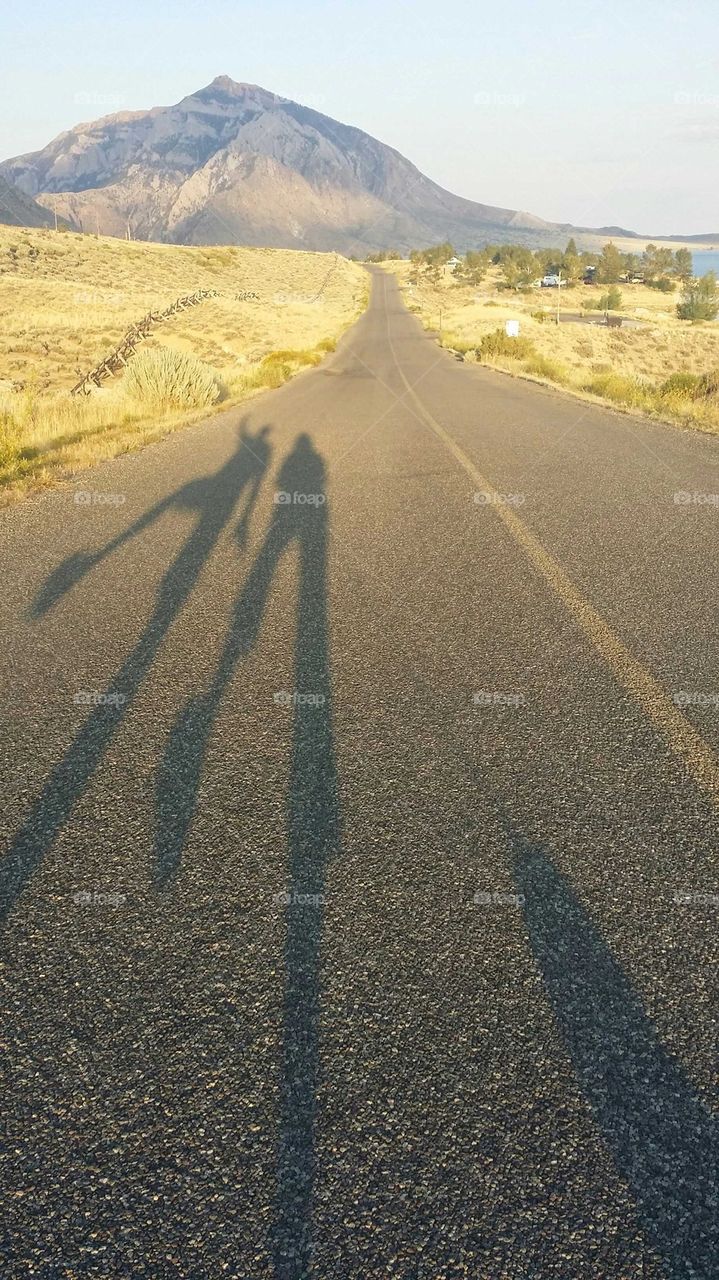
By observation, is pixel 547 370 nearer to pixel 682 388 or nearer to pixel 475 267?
pixel 682 388

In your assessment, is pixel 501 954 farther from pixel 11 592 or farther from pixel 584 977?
pixel 11 592

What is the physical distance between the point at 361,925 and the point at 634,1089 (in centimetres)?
91

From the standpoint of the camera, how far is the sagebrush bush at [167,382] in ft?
54.0

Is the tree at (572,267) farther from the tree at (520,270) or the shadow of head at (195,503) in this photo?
the shadow of head at (195,503)

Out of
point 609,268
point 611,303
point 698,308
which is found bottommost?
point 698,308

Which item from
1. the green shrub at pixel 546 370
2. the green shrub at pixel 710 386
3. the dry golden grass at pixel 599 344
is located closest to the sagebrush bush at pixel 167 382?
the dry golden grass at pixel 599 344

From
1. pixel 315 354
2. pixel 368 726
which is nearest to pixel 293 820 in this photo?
pixel 368 726

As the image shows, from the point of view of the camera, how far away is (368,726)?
3.68 m

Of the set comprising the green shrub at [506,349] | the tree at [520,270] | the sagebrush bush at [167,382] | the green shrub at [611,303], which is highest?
the tree at [520,270]

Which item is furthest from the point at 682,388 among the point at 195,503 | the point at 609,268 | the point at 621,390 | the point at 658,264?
the point at 658,264

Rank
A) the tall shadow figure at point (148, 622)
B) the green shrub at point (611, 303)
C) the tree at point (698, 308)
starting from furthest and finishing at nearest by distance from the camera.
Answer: the green shrub at point (611, 303)
the tree at point (698, 308)
the tall shadow figure at point (148, 622)

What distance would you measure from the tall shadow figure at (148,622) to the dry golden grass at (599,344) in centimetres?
913

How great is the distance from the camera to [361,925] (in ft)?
8.03

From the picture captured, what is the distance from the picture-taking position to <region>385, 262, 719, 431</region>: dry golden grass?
17600 mm
